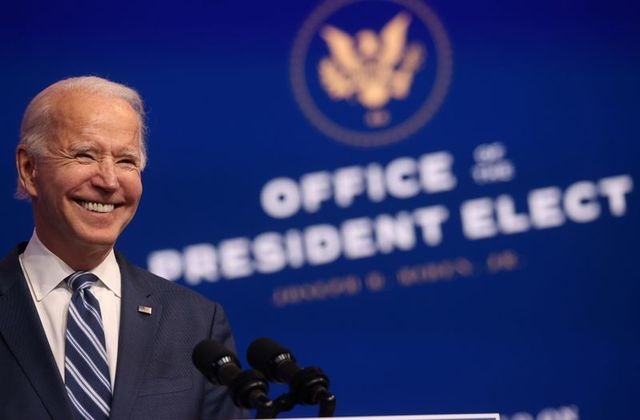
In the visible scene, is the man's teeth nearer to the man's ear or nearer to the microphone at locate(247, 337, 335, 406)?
the man's ear

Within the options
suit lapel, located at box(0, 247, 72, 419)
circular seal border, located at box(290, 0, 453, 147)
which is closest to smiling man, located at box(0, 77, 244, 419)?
suit lapel, located at box(0, 247, 72, 419)

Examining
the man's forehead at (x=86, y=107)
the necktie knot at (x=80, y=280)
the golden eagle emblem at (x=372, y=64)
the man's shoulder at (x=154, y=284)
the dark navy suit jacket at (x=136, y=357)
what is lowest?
the dark navy suit jacket at (x=136, y=357)

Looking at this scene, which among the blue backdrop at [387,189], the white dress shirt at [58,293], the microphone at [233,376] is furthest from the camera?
the blue backdrop at [387,189]

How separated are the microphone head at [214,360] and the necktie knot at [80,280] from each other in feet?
1.88

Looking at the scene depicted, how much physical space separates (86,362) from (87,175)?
372 mm

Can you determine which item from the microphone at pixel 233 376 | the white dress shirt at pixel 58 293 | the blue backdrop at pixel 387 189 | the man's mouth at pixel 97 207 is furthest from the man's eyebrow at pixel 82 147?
the blue backdrop at pixel 387 189

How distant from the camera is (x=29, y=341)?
1.94 metres

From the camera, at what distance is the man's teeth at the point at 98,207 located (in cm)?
205

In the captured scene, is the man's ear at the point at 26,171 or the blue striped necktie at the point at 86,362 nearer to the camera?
the blue striped necktie at the point at 86,362

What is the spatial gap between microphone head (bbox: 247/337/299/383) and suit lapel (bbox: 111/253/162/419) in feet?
1.56

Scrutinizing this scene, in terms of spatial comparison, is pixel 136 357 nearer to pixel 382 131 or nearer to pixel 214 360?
pixel 214 360

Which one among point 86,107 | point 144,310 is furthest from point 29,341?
point 86,107

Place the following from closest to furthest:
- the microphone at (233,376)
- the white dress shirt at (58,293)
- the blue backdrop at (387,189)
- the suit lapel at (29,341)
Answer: the microphone at (233,376)
the suit lapel at (29,341)
the white dress shirt at (58,293)
the blue backdrop at (387,189)

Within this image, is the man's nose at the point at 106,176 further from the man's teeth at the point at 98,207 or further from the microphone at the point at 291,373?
the microphone at the point at 291,373
